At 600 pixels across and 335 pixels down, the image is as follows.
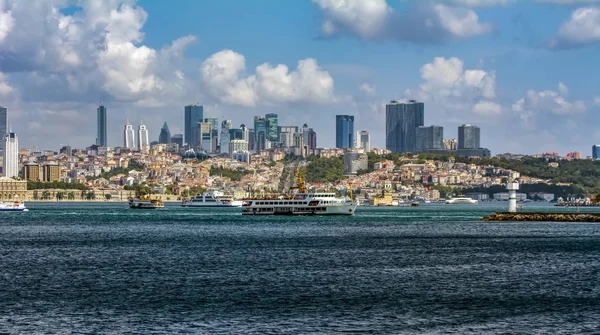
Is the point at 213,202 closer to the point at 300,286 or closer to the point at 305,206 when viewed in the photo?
the point at 305,206

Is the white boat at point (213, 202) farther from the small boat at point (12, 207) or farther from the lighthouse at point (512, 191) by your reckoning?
the lighthouse at point (512, 191)

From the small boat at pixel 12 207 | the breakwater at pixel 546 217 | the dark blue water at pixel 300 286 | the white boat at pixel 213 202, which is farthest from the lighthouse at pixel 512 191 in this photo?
the white boat at pixel 213 202

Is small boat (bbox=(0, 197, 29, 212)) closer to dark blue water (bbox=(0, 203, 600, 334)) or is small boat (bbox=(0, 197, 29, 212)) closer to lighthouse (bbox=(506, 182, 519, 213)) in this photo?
lighthouse (bbox=(506, 182, 519, 213))

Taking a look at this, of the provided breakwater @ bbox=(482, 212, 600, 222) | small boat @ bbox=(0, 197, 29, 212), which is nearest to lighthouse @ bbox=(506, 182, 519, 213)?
breakwater @ bbox=(482, 212, 600, 222)

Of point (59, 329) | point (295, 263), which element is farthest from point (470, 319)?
point (295, 263)

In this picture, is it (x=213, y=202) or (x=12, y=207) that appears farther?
(x=213, y=202)

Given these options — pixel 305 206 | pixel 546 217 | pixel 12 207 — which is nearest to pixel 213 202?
pixel 12 207
